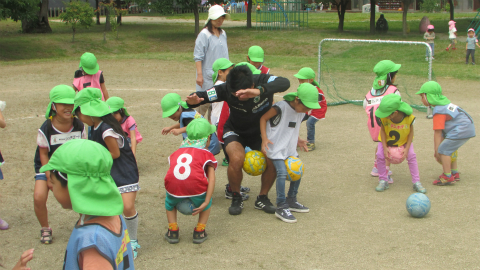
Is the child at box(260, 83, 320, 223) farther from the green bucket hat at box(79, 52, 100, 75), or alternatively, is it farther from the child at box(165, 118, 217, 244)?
the green bucket hat at box(79, 52, 100, 75)

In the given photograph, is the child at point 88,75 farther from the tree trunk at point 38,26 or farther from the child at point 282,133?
the tree trunk at point 38,26

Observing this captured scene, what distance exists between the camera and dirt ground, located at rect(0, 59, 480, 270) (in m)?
4.28

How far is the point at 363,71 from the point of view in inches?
574

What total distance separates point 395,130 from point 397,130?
24 millimetres

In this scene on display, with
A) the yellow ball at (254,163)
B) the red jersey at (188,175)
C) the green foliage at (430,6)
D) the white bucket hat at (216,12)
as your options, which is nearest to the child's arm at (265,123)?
the yellow ball at (254,163)

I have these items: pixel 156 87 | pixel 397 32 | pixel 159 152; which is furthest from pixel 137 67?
pixel 397 32

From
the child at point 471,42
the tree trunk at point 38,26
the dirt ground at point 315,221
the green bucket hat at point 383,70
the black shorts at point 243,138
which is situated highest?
the tree trunk at point 38,26

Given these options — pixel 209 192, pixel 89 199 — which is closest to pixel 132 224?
pixel 209 192

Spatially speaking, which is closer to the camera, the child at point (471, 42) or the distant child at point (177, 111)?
the distant child at point (177, 111)

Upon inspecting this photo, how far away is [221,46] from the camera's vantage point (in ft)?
25.4

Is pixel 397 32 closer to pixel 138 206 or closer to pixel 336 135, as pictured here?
pixel 336 135

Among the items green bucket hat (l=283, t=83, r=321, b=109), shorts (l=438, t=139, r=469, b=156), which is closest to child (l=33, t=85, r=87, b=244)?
green bucket hat (l=283, t=83, r=321, b=109)

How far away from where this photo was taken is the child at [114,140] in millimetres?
4156

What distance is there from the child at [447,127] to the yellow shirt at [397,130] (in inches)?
20.2
